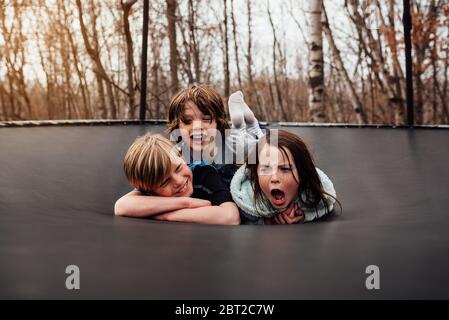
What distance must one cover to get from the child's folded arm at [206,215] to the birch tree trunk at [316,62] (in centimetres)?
278

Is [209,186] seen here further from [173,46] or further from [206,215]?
[173,46]

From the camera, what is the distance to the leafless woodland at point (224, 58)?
12.0ft

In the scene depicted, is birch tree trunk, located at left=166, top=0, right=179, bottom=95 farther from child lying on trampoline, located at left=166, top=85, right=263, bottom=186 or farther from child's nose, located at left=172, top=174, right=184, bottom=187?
child's nose, located at left=172, top=174, right=184, bottom=187

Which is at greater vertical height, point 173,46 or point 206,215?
point 173,46

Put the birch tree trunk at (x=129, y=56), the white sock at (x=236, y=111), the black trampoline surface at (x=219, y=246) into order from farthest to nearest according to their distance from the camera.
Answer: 1. the birch tree trunk at (x=129, y=56)
2. the white sock at (x=236, y=111)
3. the black trampoline surface at (x=219, y=246)

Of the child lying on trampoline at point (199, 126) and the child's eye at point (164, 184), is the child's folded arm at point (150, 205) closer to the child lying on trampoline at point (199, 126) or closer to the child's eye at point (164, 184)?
the child's eye at point (164, 184)

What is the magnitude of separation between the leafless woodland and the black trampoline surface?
2.23 m

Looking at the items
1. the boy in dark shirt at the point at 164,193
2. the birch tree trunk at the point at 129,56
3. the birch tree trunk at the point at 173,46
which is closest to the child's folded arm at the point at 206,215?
the boy in dark shirt at the point at 164,193

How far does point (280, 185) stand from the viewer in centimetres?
102

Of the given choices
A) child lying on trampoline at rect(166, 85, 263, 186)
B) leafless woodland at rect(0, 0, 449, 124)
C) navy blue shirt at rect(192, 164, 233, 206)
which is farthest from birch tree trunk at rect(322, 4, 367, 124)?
navy blue shirt at rect(192, 164, 233, 206)

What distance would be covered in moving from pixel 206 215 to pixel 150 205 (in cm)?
10

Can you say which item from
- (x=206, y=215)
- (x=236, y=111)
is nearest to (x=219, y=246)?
(x=206, y=215)

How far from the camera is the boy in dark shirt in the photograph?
3.32ft

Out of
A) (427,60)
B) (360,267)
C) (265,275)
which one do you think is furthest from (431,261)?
(427,60)
